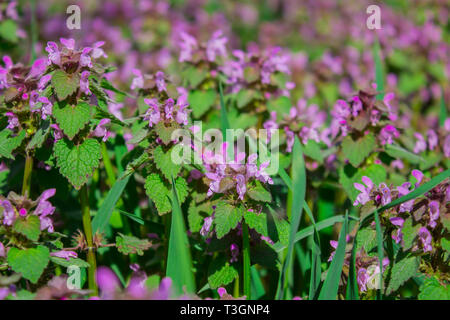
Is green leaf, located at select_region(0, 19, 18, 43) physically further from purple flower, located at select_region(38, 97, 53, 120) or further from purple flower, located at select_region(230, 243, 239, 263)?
purple flower, located at select_region(230, 243, 239, 263)

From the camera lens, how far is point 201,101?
2619mm

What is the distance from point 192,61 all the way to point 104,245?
1.13 meters

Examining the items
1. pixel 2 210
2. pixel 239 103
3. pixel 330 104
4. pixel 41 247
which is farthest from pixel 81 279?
pixel 330 104

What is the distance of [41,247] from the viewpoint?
5.46 feet

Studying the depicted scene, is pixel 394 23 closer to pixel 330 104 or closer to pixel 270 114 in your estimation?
pixel 330 104

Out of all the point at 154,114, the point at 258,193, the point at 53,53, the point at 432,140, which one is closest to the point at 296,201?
the point at 258,193

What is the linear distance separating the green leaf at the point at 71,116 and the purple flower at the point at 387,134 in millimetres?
1234

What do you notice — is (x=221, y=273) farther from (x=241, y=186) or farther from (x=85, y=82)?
(x=85, y=82)

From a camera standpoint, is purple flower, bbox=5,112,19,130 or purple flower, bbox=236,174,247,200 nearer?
purple flower, bbox=236,174,247,200

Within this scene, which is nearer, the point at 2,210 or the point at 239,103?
the point at 2,210

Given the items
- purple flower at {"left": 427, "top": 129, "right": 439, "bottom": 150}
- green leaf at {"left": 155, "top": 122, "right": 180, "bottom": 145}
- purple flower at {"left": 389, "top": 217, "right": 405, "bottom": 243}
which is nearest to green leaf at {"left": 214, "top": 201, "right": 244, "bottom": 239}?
green leaf at {"left": 155, "top": 122, "right": 180, "bottom": 145}

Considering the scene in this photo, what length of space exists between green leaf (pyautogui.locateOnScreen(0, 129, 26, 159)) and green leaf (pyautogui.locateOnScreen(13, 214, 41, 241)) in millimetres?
298

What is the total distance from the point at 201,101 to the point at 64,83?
38.4 inches

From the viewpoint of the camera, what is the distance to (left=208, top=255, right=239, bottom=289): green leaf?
1857 millimetres
